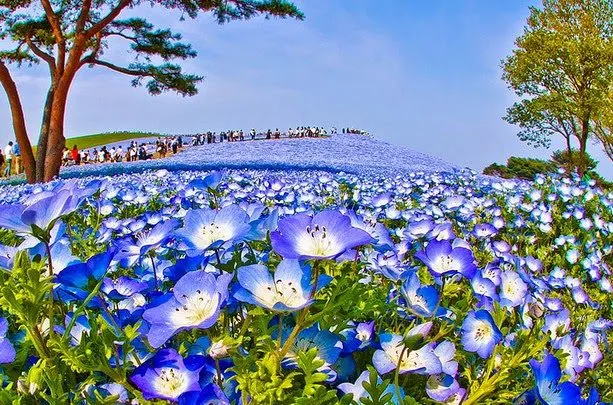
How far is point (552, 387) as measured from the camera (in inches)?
46.8

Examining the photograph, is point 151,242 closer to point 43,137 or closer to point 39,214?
point 39,214

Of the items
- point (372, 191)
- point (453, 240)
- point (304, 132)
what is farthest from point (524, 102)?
point (453, 240)

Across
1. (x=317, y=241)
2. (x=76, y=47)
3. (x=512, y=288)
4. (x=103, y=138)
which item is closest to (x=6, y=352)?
(x=317, y=241)

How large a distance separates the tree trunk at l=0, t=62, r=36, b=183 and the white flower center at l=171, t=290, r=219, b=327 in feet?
61.0

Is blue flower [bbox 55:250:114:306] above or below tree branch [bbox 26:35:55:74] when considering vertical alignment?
below

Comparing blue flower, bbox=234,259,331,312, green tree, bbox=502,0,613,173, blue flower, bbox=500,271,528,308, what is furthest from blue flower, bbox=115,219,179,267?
green tree, bbox=502,0,613,173

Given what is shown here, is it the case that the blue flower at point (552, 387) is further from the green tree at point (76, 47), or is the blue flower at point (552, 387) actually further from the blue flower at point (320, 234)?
the green tree at point (76, 47)

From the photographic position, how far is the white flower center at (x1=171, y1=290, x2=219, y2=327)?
1.12m

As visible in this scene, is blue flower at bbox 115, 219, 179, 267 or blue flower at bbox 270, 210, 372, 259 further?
blue flower at bbox 115, 219, 179, 267

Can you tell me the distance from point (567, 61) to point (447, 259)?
30958mm

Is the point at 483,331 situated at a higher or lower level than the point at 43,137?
lower

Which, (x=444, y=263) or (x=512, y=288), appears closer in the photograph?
(x=444, y=263)

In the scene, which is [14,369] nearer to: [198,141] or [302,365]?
[302,365]

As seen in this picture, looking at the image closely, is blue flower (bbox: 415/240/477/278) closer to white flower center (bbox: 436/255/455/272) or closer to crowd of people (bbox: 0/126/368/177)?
white flower center (bbox: 436/255/455/272)
